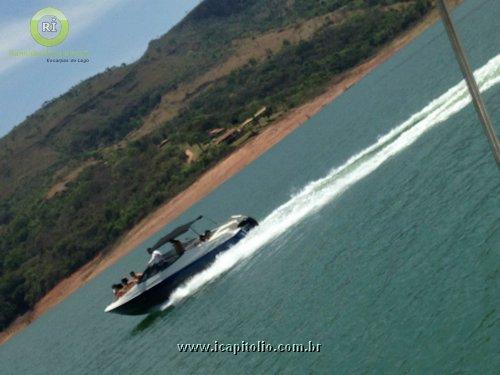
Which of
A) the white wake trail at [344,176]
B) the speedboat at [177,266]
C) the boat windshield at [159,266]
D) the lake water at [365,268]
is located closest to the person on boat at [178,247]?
the speedboat at [177,266]

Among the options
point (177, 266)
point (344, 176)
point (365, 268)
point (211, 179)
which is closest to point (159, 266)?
point (177, 266)

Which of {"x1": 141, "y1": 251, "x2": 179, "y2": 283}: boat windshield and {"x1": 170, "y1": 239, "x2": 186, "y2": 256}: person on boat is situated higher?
{"x1": 170, "y1": 239, "x2": 186, "y2": 256}: person on boat

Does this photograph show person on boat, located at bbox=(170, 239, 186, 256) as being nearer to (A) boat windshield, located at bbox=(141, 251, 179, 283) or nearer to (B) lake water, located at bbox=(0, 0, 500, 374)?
(A) boat windshield, located at bbox=(141, 251, 179, 283)

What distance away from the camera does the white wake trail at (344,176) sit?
35.0m

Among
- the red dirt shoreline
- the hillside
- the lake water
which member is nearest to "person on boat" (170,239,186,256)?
the lake water

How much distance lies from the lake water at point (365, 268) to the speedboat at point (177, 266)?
59 cm

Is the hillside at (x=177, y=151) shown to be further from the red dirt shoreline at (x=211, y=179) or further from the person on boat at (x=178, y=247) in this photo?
the person on boat at (x=178, y=247)

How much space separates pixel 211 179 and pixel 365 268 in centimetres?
6980

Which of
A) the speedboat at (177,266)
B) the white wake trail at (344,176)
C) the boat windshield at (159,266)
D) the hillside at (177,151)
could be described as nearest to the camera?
the white wake trail at (344,176)

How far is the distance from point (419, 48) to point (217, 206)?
29.8m

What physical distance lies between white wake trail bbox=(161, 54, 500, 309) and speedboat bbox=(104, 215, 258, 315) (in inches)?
15.0

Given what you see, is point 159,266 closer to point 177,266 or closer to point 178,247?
point 177,266

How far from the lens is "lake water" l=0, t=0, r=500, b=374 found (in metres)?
17.5

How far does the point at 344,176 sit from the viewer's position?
121 ft
